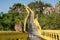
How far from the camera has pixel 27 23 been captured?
1784mm

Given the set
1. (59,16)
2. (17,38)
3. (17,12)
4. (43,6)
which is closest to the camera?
(17,38)

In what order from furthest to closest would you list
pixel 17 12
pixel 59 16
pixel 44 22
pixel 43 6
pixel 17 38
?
pixel 43 6 < pixel 17 12 < pixel 59 16 < pixel 44 22 < pixel 17 38

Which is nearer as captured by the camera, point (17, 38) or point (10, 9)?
point (17, 38)

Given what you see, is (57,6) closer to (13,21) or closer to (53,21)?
(53,21)

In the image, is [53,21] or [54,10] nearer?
[53,21]

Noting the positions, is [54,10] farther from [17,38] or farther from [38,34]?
[38,34]

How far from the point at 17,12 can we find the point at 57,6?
8.37ft

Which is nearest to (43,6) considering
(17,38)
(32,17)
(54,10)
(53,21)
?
(54,10)

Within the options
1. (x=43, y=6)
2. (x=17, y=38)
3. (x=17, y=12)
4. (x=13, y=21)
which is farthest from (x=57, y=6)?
(x=17, y=38)

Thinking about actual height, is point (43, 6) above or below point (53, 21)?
above

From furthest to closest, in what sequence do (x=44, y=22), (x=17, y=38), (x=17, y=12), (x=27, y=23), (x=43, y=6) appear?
1. (x=43, y=6)
2. (x=17, y=12)
3. (x=44, y=22)
4. (x=17, y=38)
5. (x=27, y=23)

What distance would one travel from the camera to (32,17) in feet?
5.94

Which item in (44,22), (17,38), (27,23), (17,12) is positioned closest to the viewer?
(27,23)

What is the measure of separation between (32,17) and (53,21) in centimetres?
894
